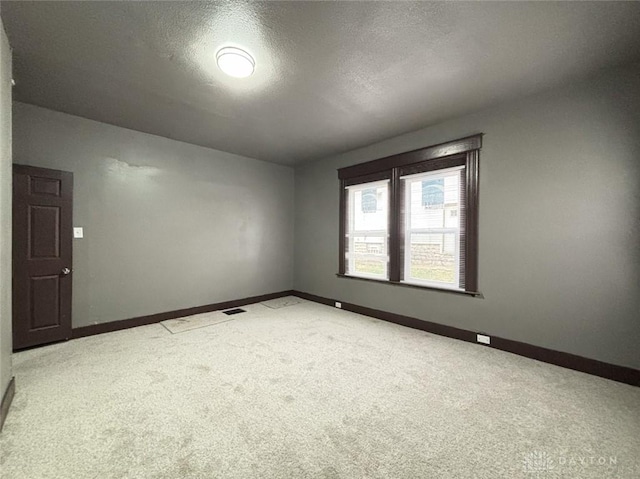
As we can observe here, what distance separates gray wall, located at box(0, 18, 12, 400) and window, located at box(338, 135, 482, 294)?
3.91m

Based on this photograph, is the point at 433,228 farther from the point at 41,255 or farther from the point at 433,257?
the point at 41,255

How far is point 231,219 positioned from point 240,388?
10.7ft

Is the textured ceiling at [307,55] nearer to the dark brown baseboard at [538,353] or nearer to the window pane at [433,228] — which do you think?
the window pane at [433,228]

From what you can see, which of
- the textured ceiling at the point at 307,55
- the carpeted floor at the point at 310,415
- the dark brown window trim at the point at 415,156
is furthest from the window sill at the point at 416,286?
the textured ceiling at the point at 307,55

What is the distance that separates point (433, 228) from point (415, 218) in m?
0.31

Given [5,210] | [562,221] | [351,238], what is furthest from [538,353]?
[5,210]

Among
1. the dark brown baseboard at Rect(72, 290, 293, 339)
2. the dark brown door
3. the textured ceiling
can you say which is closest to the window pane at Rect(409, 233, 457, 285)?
the textured ceiling

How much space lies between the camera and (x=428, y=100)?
293cm

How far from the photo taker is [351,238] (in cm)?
479

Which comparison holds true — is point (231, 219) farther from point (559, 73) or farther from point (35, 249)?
point (559, 73)

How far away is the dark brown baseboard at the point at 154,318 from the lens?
344cm

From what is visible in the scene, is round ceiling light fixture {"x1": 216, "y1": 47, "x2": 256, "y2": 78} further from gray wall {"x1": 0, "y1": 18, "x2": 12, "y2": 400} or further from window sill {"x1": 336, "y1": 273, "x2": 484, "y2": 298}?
window sill {"x1": 336, "y1": 273, "x2": 484, "y2": 298}

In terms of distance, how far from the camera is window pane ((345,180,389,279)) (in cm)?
432

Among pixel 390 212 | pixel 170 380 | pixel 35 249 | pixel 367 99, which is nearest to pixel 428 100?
pixel 367 99
